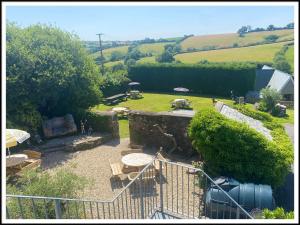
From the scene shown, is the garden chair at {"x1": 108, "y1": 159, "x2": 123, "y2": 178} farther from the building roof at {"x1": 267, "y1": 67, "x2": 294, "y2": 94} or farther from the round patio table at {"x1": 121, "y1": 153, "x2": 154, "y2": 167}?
the building roof at {"x1": 267, "y1": 67, "x2": 294, "y2": 94}

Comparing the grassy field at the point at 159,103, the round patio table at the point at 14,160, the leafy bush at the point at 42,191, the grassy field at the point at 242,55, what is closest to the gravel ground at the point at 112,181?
the round patio table at the point at 14,160

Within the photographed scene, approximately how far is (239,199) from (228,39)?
79.2 metres

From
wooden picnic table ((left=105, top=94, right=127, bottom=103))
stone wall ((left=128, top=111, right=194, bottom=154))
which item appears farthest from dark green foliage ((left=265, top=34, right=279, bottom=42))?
stone wall ((left=128, top=111, right=194, bottom=154))

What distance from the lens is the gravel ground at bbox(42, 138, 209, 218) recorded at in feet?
32.0

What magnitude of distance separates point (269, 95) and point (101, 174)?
58.8ft

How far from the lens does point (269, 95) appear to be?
24.6m

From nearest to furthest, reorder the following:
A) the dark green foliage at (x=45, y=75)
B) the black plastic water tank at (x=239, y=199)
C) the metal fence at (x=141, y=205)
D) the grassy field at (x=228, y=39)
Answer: the metal fence at (x=141, y=205) < the black plastic water tank at (x=239, y=199) < the dark green foliage at (x=45, y=75) < the grassy field at (x=228, y=39)

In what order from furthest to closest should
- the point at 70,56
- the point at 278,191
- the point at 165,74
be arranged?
the point at 165,74, the point at 70,56, the point at 278,191

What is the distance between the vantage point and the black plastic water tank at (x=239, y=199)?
8.76 metres

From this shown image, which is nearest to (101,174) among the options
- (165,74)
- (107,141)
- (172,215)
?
(107,141)

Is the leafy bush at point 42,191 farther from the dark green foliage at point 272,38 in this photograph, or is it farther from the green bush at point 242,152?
the dark green foliage at point 272,38

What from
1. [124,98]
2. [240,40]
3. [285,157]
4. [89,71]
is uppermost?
[240,40]

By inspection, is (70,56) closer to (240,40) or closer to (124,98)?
(124,98)

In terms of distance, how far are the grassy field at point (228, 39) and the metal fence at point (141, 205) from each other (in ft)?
234
